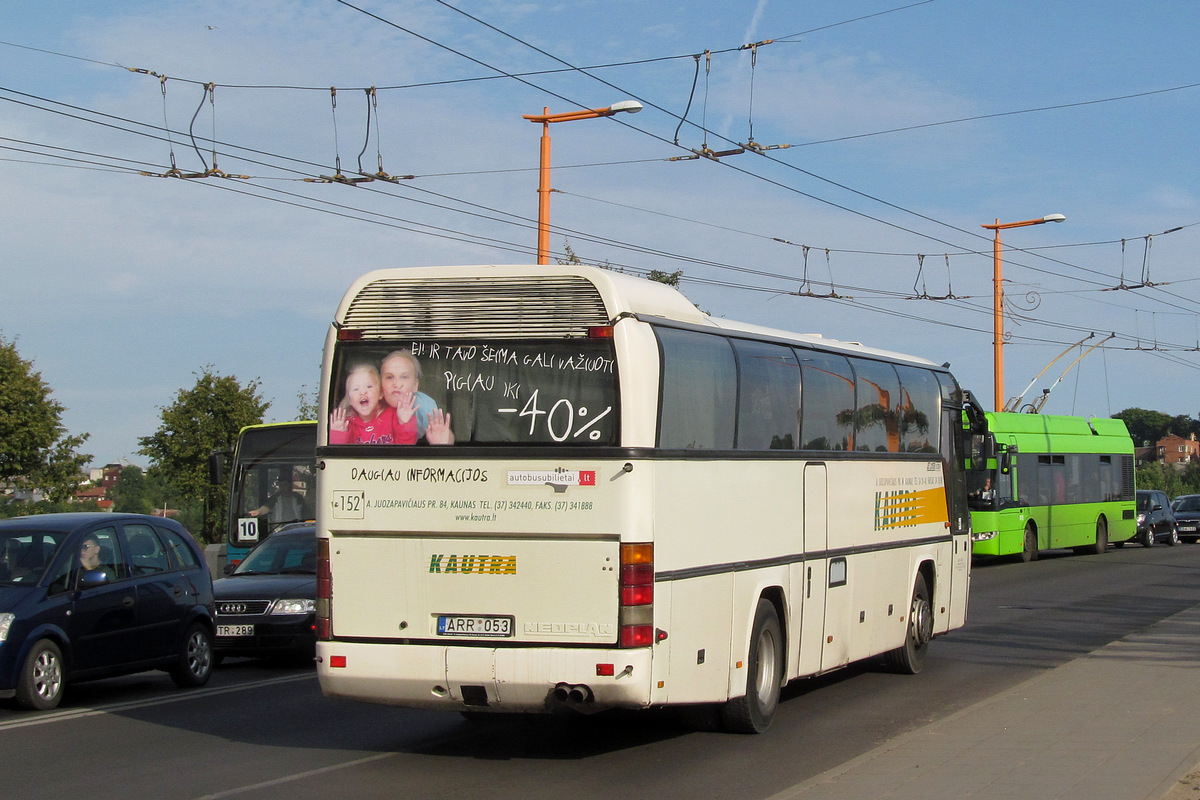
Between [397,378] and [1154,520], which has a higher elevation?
[397,378]

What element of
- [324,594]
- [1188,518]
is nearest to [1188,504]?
[1188,518]

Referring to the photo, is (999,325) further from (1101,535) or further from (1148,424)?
(1148,424)

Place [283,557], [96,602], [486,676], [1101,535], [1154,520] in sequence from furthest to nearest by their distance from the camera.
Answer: [1154,520]
[1101,535]
[283,557]
[96,602]
[486,676]

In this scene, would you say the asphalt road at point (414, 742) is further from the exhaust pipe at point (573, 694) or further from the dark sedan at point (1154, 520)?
the dark sedan at point (1154, 520)

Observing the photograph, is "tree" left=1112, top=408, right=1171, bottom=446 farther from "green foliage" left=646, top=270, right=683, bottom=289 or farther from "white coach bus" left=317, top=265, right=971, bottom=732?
"white coach bus" left=317, top=265, right=971, bottom=732

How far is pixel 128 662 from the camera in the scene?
1212cm

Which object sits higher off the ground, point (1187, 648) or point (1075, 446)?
point (1075, 446)

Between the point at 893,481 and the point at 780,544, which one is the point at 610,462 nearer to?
the point at 780,544

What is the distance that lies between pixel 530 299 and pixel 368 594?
7.26 feet

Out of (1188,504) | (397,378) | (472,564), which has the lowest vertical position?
(1188,504)

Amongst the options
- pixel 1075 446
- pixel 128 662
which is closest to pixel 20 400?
pixel 1075 446

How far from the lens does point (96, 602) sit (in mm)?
11734

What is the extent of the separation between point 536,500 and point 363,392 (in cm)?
148

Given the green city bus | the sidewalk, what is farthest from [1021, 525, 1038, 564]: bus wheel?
the sidewalk
